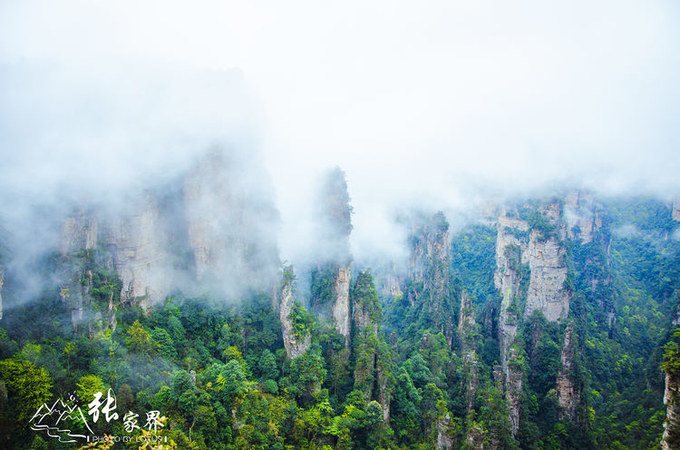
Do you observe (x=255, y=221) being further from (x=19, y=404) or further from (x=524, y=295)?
(x=524, y=295)

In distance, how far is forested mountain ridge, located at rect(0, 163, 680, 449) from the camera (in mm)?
19641

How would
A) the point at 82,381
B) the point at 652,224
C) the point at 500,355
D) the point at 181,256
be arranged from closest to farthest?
1. the point at 82,381
2. the point at 181,256
3. the point at 500,355
4. the point at 652,224

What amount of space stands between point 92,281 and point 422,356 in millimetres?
31001

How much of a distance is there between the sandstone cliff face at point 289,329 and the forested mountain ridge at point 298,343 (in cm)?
15

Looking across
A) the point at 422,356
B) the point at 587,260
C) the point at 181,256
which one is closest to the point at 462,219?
the point at 587,260

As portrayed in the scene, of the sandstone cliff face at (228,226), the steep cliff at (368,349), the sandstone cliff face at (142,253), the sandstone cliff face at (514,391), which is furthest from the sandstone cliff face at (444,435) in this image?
the sandstone cliff face at (142,253)

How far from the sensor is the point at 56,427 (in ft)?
Result: 52.2

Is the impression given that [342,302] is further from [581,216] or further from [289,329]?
[581,216]

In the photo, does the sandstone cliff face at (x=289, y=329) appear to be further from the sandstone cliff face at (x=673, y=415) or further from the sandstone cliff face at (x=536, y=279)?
the sandstone cliff face at (x=536, y=279)

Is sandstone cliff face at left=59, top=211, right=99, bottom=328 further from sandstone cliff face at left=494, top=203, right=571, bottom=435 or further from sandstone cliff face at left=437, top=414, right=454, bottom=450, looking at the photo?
sandstone cliff face at left=494, top=203, right=571, bottom=435

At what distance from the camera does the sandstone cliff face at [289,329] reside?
97.7ft

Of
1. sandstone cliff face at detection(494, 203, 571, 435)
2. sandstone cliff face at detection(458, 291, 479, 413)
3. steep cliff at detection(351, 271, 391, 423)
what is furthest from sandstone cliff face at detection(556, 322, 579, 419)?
steep cliff at detection(351, 271, 391, 423)

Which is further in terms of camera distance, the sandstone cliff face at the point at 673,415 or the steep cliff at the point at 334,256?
the steep cliff at the point at 334,256

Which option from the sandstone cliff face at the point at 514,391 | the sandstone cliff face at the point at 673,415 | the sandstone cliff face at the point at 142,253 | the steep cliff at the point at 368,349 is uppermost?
the sandstone cliff face at the point at 142,253
